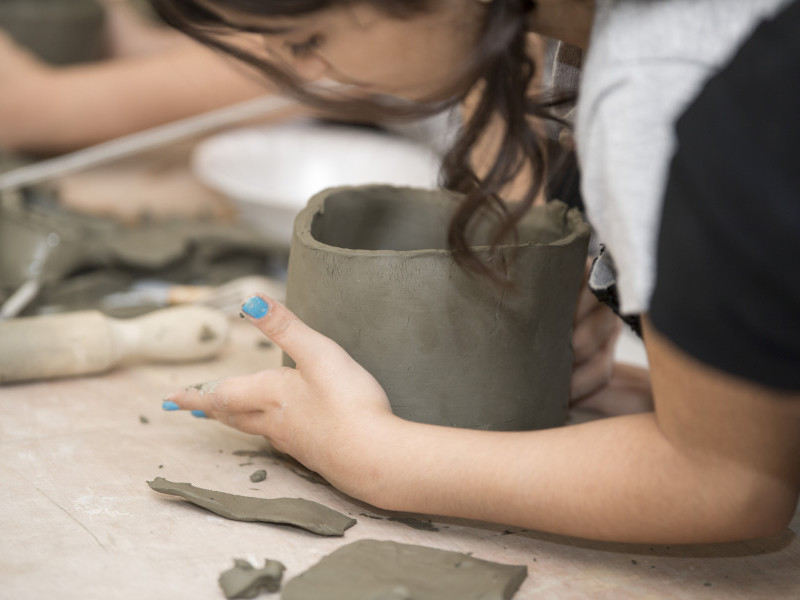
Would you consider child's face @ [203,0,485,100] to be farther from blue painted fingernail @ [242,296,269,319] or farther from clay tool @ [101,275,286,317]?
clay tool @ [101,275,286,317]

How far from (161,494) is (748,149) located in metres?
0.47

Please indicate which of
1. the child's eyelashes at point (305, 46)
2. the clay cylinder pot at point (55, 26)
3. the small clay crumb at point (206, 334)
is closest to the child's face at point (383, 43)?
the child's eyelashes at point (305, 46)

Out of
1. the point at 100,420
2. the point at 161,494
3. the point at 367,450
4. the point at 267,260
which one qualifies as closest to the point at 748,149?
the point at 367,450

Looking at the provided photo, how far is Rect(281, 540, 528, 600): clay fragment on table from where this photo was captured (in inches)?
21.7

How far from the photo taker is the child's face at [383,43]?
60 centimetres

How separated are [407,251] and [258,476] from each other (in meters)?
0.21

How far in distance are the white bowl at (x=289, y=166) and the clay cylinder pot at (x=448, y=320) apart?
510 millimetres

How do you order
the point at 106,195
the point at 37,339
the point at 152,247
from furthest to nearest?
the point at 106,195, the point at 152,247, the point at 37,339

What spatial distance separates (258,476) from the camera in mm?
712

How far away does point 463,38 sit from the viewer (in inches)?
→ 23.7

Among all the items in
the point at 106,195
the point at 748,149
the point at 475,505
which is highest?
the point at 748,149

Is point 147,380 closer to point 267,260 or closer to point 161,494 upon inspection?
point 161,494

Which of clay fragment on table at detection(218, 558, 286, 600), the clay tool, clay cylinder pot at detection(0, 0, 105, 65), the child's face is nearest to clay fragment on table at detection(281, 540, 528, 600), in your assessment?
clay fragment on table at detection(218, 558, 286, 600)

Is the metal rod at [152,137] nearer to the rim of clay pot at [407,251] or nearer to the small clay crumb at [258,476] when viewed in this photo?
the rim of clay pot at [407,251]
